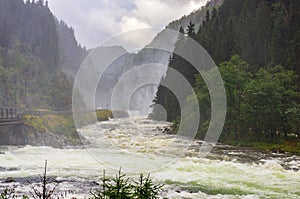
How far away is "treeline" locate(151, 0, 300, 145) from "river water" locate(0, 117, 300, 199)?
4.72 meters

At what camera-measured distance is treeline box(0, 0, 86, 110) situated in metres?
63.2

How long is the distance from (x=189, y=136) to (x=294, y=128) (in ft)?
37.9

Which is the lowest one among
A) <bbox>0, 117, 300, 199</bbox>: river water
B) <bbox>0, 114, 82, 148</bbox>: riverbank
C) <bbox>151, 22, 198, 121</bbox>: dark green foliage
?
<bbox>0, 117, 300, 199</bbox>: river water

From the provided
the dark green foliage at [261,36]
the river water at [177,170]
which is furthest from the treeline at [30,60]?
the river water at [177,170]

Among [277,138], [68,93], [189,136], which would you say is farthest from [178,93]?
[68,93]

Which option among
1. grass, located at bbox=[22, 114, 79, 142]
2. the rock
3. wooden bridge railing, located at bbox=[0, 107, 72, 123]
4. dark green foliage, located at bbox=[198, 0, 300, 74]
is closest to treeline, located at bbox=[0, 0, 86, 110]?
wooden bridge railing, located at bbox=[0, 107, 72, 123]

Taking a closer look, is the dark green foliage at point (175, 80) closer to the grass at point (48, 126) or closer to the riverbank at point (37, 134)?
the grass at point (48, 126)

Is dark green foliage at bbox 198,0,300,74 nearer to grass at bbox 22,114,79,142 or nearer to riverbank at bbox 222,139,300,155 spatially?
riverbank at bbox 222,139,300,155

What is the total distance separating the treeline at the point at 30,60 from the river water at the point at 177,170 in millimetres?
41583

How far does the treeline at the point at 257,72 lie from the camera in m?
26.5

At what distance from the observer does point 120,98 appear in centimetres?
8531

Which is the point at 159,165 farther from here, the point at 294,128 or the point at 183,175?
the point at 294,128

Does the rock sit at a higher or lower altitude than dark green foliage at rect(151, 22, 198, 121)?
lower

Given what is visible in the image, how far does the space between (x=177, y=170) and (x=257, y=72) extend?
21804mm
